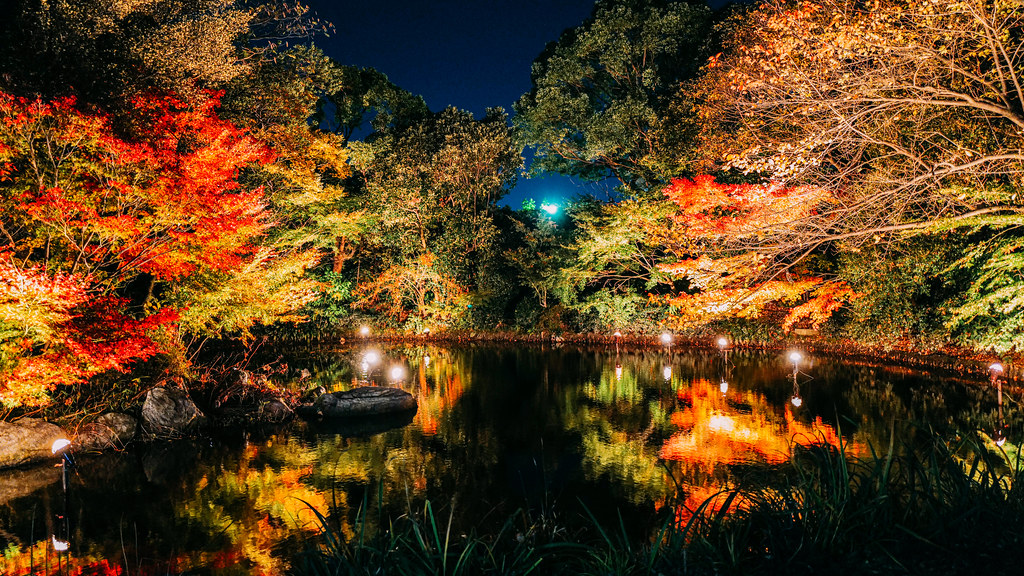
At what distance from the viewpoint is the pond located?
6.09 m

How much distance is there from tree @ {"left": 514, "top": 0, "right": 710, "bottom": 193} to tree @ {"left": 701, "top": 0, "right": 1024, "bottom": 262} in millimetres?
8552

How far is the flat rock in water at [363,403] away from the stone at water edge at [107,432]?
340 centimetres

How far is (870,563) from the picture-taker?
3121 mm

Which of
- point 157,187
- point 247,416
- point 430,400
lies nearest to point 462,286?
point 430,400

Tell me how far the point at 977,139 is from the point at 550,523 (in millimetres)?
10230

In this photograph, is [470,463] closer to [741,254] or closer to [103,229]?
[103,229]

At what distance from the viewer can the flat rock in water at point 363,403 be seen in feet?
37.6

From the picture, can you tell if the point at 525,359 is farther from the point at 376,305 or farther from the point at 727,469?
the point at 727,469

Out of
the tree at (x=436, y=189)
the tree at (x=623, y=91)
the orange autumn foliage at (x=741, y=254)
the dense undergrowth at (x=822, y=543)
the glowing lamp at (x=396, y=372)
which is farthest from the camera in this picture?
the tree at (x=436, y=189)

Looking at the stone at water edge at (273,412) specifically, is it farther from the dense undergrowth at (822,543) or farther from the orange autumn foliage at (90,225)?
the dense undergrowth at (822,543)

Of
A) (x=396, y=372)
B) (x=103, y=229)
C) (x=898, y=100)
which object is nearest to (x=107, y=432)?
(x=103, y=229)

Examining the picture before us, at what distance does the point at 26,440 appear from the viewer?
8812mm

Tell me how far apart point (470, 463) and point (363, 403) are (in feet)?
A: 13.1

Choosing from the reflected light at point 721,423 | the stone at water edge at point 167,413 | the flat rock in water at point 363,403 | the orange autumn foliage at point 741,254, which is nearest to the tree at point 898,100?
the orange autumn foliage at point 741,254
